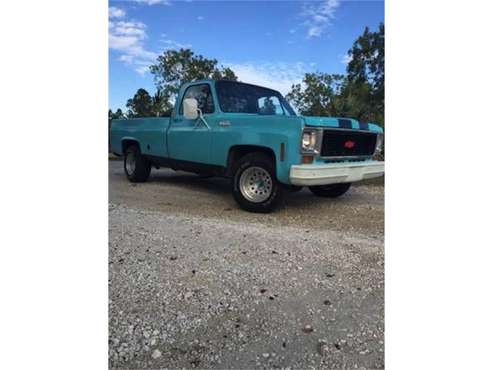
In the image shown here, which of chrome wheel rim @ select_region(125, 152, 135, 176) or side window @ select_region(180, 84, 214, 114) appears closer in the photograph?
side window @ select_region(180, 84, 214, 114)

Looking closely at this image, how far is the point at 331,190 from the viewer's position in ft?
8.09

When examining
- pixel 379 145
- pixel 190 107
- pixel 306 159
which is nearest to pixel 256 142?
pixel 306 159

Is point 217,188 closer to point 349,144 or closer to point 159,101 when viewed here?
point 349,144

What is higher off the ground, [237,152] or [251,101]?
[251,101]

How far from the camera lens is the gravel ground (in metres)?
0.74

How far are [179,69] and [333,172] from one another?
3.29 ft

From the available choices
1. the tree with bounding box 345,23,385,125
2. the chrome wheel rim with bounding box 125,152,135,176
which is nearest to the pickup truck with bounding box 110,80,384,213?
the chrome wheel rim with bounding box 125,152,135,176

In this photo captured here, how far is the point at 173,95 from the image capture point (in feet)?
4.74

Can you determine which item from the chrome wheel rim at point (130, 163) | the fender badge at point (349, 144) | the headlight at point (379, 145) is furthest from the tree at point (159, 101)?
the chrome wheel rim at point (130, 163)

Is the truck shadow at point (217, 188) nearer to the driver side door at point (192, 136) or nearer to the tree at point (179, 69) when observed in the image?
the driver side door at point (192, 136)

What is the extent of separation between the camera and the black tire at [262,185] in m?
1.94

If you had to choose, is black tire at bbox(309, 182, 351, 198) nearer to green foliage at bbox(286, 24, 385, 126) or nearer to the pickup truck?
the pickup truck

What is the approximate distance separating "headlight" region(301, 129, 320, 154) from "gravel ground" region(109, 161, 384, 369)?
404 mm
